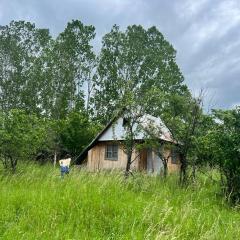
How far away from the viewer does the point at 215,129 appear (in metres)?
14.4

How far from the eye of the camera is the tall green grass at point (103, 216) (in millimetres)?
7391

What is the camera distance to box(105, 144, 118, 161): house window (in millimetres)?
30609

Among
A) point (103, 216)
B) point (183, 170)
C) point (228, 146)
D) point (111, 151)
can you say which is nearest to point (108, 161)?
point (111, 151)

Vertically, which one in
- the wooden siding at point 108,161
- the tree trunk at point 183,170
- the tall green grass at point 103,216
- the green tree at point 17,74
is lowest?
the tall green grass at point 103,216

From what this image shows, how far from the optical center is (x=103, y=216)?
333 inches

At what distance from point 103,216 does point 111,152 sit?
73.9 feet

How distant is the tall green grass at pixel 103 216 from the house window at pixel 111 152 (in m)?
19.2

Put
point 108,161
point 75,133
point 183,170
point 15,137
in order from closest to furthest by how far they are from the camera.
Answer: point 183,170 → point 15,137 → point 108,161 → point 75,133

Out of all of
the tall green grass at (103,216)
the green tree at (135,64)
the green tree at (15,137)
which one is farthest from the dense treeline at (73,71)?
the tall green grass at (103,216)

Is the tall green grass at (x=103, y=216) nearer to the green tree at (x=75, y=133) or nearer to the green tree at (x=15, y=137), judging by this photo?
the green tree at (x=15, y=137)

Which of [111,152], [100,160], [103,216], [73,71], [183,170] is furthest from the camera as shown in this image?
[73,71]

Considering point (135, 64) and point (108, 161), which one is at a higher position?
point (135, 64)

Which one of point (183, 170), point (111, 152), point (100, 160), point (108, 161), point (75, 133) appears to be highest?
point (75, 133)

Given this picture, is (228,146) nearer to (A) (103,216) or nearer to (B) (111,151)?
(A) (103,216)
